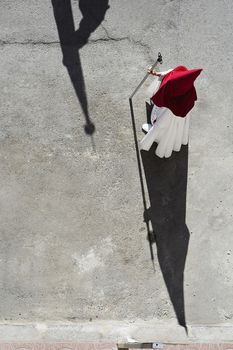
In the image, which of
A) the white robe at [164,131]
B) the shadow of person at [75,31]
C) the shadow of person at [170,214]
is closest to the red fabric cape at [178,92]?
the white robe at [164,131]

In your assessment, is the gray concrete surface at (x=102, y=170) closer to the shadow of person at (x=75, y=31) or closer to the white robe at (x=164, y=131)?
the shadow of person at (x=75, y=31)

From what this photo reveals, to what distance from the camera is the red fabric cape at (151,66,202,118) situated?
4.66m

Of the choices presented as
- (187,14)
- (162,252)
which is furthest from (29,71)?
(162,252)

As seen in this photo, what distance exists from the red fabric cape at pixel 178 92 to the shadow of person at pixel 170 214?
1127 millimetres

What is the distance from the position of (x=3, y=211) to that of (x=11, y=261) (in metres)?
0.64

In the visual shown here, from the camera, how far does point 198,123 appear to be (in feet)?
20.3

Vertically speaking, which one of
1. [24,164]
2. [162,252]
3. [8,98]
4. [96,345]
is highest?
[8,98]

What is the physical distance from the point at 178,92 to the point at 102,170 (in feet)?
5.57

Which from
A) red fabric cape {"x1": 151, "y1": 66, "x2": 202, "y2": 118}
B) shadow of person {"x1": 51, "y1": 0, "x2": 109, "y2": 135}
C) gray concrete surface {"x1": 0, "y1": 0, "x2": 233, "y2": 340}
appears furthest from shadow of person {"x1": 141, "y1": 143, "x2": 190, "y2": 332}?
shadow of person {"x1": 51, "y1": 0, "x2": 109, "y2": 135}

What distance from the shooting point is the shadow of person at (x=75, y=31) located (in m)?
6.23

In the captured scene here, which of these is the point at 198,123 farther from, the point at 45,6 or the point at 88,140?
the point at 45,6

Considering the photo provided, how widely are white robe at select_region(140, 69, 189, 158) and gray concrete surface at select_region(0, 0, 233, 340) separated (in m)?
0.31

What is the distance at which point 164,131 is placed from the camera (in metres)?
5.60

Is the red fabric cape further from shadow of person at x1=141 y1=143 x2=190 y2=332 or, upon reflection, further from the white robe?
shadow of person at x1=141 y1=143 x2=190 y2=332
